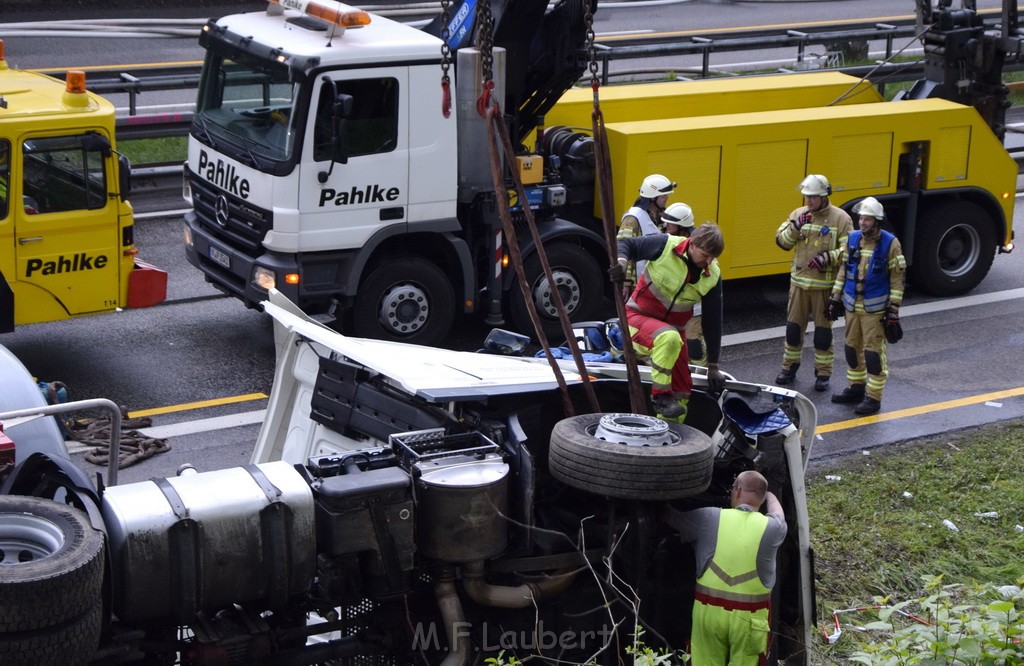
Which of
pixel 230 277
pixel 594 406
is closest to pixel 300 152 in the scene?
pixel 230 277

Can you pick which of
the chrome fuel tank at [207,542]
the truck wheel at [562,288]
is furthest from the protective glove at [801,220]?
the chrome fuel tank at [207,542]

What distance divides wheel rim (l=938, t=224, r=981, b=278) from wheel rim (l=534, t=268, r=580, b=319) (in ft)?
12.7

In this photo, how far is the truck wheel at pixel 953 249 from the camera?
1247 centimetres

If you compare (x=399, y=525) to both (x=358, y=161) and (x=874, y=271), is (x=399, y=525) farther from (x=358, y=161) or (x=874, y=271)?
(x=874, y=271)

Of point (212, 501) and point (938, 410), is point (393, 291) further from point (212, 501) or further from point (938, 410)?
point (212, 501)

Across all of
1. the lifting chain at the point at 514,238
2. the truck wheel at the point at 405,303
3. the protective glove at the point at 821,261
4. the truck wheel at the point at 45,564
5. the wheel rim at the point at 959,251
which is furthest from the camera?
the wheel rim at the point at 959,251

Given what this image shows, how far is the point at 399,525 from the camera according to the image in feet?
15.4

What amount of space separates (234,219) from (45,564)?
21.9 feet

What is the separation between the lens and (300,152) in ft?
31.9

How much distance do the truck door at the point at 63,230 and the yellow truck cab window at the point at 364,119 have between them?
1591mm

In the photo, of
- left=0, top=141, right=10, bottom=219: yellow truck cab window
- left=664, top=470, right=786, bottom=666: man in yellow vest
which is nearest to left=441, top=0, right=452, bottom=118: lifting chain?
left=0, top=141, right=10, bottom=219: yellow truck cab window

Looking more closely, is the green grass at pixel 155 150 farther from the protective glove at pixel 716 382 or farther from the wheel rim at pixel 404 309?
the protective glove at pixel 716 382

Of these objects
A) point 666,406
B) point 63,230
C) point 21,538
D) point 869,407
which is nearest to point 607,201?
point 666,406

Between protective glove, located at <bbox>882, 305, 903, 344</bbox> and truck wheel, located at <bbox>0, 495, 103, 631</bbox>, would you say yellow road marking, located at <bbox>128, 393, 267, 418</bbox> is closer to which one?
protective glove, located at <bbox>882, 305, 903, 344</bbox>
